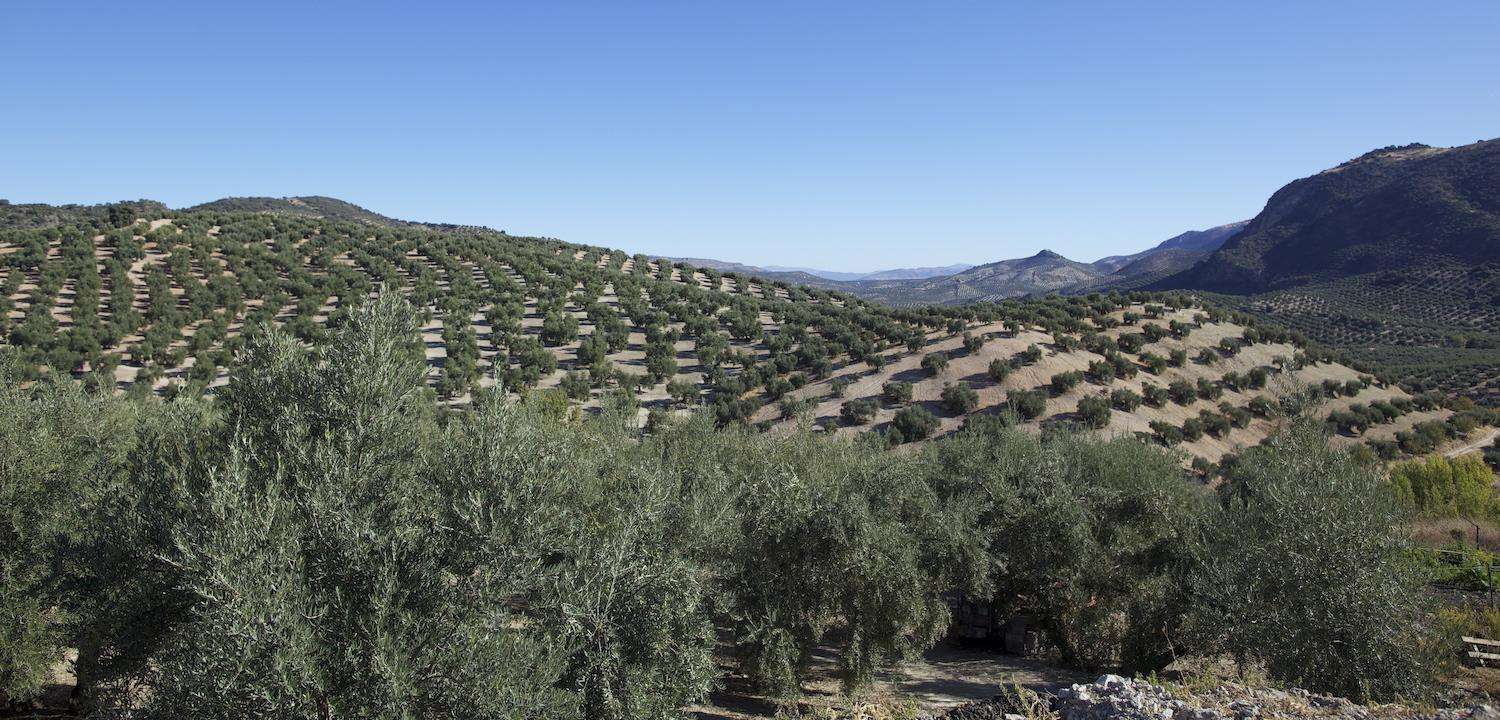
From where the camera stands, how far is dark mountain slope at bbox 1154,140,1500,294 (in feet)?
257

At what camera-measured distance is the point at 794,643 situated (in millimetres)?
13602

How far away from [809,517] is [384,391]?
7708 mm

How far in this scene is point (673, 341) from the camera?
43.6m

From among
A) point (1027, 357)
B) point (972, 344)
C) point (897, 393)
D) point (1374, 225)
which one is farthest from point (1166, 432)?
point (1374, 225)

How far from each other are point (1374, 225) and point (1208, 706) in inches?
4437

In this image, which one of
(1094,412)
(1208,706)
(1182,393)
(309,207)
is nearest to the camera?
(1208,706)

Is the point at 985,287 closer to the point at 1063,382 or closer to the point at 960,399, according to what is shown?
the point at 1063,382

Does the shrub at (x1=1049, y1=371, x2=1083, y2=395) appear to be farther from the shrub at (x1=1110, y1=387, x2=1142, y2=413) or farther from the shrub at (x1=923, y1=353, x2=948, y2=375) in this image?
the shrub at (x1=923, y1=353, x2=948, y2=375)

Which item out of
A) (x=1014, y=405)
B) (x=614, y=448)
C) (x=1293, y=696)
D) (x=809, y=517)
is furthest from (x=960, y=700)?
(x=1014, y=405)

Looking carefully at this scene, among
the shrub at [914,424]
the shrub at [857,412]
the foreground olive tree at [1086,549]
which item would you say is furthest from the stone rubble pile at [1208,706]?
the shrub at [857,412]

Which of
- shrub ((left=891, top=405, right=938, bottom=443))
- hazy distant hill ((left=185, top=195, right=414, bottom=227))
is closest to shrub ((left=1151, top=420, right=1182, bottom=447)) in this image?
shrub ((left=891, top=405, right=938, bottom=443))

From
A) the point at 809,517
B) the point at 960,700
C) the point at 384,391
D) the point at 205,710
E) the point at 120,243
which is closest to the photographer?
the point at 205,710

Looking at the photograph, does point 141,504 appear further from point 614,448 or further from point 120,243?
point 120,243

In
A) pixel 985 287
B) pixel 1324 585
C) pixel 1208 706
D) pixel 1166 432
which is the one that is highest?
pixel 985 287
